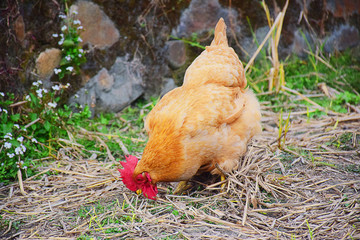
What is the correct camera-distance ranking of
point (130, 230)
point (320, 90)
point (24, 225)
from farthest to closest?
1. point (320, 90)
2. point (24, 225)
3. point (130, 230)

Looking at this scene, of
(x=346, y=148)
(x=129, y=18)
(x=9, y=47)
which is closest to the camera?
(x=346, y=148)

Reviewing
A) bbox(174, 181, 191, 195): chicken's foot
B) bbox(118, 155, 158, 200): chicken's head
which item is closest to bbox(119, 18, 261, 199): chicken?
bbox(118, 155, 158, 200): chicken's head

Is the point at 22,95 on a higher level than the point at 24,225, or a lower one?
higher

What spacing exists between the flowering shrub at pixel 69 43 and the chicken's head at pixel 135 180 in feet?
6.21

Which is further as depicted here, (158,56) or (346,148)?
(158,56)

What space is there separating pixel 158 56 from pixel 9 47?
6.13 feet

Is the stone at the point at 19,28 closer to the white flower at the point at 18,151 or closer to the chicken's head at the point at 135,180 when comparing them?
the white flower at the point at 18,151

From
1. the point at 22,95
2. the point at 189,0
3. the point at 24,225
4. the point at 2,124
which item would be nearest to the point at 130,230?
the point at 24,225

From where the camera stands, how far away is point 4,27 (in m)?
3.83

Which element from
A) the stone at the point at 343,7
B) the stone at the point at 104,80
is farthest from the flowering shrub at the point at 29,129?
the stone at the point at 343,7

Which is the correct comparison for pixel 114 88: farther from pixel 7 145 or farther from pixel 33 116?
pixel 7 145

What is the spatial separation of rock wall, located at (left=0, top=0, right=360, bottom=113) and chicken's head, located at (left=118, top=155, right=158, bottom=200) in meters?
1.88

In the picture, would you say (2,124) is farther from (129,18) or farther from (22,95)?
(129,18)

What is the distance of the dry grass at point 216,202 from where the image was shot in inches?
99.5
